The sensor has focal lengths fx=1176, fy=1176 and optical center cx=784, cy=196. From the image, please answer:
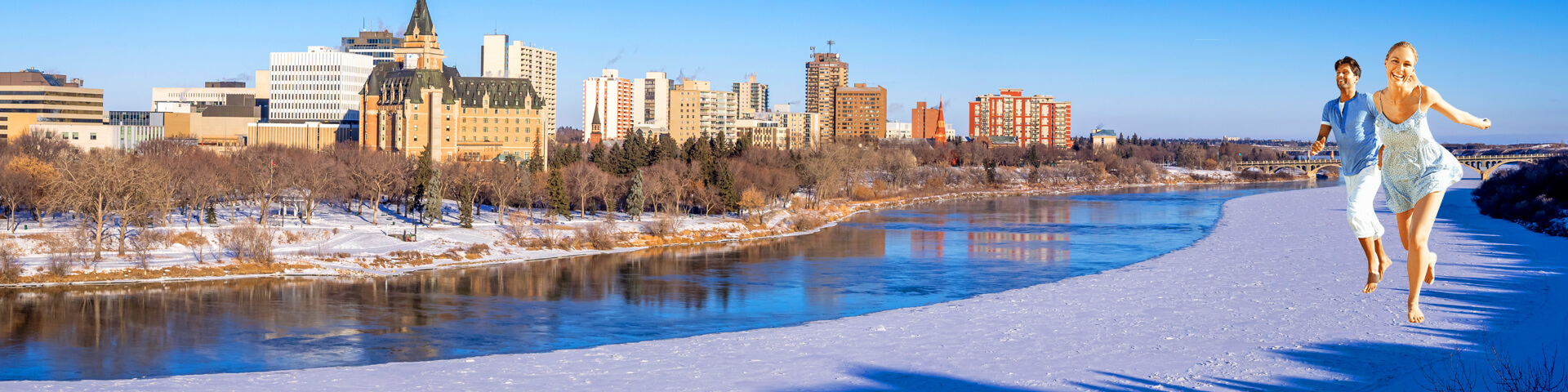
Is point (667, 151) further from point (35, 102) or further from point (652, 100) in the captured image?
point (652, 100)

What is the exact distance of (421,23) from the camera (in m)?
95.1

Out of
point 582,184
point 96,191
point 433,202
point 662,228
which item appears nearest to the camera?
point 96,191

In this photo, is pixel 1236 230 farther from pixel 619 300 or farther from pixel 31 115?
pixel 31 115

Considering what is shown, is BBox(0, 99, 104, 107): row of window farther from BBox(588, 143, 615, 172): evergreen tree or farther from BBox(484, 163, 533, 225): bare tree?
BBox(484, 163, 533, 225): bare tree

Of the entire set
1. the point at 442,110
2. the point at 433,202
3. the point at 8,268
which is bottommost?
the point at 8,268

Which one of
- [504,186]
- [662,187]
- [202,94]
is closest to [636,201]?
[662,187]

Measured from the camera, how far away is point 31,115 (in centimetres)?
10538

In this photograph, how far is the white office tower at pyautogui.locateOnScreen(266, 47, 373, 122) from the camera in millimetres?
122875

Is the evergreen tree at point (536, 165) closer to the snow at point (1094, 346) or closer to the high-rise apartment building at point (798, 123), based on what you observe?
the snow at point (1094, 346)

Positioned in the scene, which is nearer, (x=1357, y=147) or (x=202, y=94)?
(x=1357, y=147)

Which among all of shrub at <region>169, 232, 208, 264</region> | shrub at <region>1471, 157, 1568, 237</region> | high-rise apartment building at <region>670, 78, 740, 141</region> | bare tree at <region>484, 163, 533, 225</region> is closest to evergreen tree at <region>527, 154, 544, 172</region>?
bare tree at <region>484, 163, 533, 225</region>

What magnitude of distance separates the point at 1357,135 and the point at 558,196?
48.3 m

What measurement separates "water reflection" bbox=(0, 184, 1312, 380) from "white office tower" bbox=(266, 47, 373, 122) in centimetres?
8649

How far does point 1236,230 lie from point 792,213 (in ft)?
69.6
